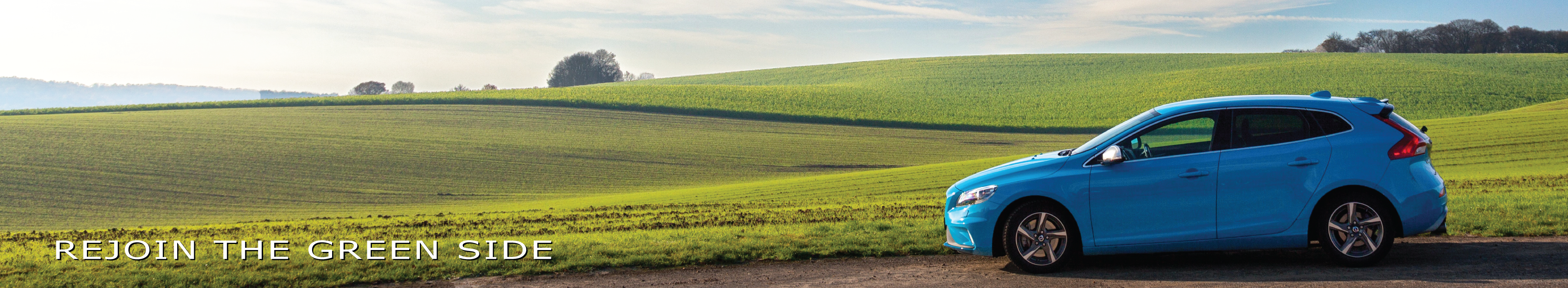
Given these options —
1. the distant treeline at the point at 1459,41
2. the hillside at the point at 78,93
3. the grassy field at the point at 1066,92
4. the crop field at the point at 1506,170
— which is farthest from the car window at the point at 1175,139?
the hillside at the point at 78,93

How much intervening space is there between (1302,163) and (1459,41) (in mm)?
129038

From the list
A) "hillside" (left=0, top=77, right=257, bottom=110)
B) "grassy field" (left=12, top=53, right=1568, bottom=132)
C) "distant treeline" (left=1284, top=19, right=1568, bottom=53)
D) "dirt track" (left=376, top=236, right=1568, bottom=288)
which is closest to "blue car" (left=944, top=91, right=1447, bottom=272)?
"dirt track" (left=376, top=236, right=1568, bottom=288)

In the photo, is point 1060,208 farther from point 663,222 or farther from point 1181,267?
point 663,222

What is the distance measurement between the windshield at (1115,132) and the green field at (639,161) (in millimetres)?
2398

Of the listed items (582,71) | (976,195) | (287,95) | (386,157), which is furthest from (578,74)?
(976,195)

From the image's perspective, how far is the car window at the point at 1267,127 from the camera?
24.8 ft

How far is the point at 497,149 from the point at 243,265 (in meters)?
39.0

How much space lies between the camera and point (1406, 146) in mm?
7480

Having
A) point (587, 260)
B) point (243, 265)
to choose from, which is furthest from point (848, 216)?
point (243, 265)

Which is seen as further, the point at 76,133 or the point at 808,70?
the point at 808,70

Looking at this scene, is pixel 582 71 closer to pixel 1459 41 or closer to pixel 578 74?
pixel 578 74

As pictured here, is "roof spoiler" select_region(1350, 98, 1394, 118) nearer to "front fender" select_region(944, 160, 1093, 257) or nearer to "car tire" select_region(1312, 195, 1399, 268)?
"car tire" select_region(1312, 195, 1399, 268)

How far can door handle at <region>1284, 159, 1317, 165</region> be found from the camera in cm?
746

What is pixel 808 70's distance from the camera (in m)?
113
